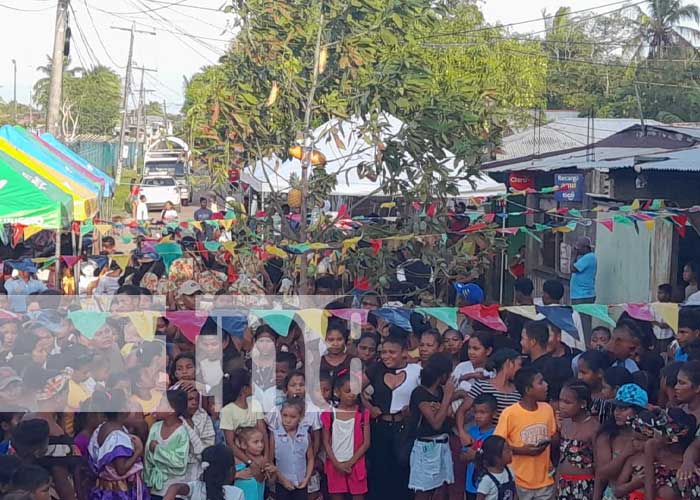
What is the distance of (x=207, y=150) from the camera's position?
8492 mm

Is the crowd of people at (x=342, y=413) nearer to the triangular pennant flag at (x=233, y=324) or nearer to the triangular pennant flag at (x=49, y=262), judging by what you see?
the triangular pennant flag at (x=233, y=324)

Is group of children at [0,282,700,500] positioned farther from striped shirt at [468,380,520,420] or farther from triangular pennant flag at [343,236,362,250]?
triangular pennant flag at [343,236,362,250]

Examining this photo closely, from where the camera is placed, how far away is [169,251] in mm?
12508

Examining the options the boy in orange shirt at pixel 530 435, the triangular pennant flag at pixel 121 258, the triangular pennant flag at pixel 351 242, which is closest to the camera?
the boy in orange shirt at pixel 530 435

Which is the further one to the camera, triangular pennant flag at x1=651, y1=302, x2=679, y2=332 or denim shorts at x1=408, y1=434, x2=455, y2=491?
triangular pennant flag at x1=651, y1=302, x2=679, y2=332

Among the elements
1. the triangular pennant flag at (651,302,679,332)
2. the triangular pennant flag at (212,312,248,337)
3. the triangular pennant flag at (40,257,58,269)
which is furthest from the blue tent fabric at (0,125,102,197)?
the triangular pennant flag at (651,302,679,332)

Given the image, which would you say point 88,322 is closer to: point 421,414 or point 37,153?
point 421,414

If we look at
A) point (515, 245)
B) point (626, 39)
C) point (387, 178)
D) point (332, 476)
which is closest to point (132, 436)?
point (332, 476)

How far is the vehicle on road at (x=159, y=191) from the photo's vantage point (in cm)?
3575

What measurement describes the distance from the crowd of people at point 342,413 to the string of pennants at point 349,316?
2.9 inches

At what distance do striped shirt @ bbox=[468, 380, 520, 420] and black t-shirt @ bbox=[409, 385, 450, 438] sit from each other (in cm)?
23

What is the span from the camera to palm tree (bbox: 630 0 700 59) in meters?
42.0

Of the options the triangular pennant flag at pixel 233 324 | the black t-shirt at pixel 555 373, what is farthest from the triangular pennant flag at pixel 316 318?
the black t-shirt at pixel 555 373

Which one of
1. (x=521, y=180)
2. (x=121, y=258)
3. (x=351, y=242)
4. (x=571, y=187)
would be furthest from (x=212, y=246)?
(x=521, y=180)
